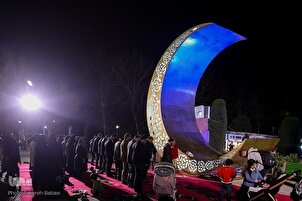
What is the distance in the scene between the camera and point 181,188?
11.5 meters

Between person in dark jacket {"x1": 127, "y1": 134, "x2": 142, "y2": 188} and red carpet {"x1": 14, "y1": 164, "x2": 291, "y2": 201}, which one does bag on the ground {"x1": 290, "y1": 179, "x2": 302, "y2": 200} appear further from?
person in dark jacket {"x1": 127, "y1": 134, "x2": 142, "y2": 188}

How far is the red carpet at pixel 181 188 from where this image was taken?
10.2m

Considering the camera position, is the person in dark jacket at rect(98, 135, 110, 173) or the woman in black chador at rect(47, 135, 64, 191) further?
the person in dark jacket at rect(98, 135, 110, 173)

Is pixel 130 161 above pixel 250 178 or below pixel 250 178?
above

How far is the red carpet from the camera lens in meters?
10.2

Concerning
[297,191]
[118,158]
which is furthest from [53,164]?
[297,191]

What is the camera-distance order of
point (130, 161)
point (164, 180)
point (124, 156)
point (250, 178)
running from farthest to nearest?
point (124, 156) < point (130, 161) < point (250, 178) < point (164, 180)

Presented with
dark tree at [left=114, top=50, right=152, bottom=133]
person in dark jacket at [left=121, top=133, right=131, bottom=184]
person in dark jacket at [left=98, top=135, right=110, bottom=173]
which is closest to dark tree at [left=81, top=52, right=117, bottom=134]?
dark tree at [left=114, top=50, right=152, bottom=133]

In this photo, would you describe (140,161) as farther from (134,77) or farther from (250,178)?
(134,77)

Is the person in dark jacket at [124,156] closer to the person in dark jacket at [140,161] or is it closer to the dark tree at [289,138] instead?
the person in dark jacket at [140,161]

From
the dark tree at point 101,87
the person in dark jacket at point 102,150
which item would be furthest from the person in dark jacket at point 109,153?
the dark tree at point 101,87

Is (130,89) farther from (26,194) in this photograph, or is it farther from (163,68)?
(26,194)

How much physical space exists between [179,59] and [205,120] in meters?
6.59

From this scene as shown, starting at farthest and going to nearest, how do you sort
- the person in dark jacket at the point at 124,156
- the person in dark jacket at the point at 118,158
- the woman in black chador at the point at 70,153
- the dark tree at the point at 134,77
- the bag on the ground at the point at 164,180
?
the dark tree at the point at 134,77 < the woman in black chador at the point at 70,153 < the person in dark jacket at the point at 118,158 < the person in dark jacket at the point at 124,156 < the bag on the ground at the point at 164,180
